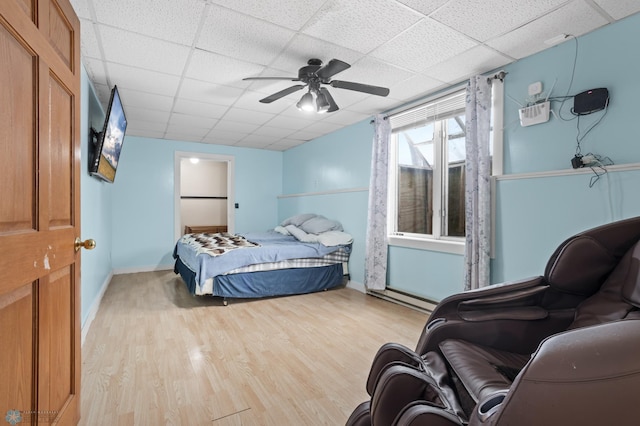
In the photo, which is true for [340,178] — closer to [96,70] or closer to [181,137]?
[181,137]

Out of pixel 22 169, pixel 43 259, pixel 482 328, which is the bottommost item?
pixel 482 328

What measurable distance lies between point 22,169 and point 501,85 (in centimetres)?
324

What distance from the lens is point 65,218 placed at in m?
1.35

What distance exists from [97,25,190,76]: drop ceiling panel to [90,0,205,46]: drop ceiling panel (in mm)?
93

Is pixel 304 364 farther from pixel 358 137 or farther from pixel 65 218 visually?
pixel 358 137

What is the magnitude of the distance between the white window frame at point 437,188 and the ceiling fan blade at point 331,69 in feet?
4.68

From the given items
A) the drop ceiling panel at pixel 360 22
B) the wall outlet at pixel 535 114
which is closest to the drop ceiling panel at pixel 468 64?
the wall outlet at pixel 535 114

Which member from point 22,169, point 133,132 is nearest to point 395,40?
point 22,169

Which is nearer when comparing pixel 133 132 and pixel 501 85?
pixel 501 85

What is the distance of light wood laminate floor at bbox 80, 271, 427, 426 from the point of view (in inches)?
66.7

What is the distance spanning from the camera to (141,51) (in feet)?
7.92

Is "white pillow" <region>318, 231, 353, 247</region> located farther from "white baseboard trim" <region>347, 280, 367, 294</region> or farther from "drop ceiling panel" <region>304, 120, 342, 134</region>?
"drop ceiling panel" <region>304, 120, 342, 134</region>

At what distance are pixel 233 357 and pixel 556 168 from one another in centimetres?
285

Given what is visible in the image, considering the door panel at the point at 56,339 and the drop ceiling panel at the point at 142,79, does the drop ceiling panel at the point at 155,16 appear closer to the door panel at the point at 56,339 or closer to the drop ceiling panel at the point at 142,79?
the drop ceiling panel at the point at 142,79
